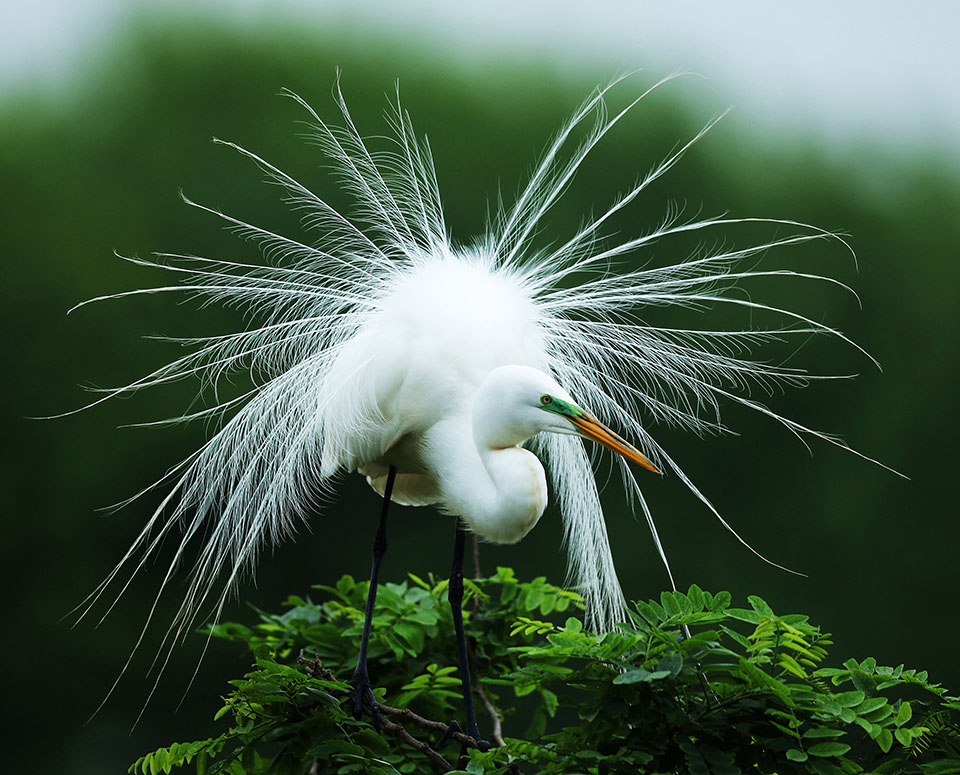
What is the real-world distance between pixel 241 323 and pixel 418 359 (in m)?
3.35

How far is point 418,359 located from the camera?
1.97 m

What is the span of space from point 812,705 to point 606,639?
0.94 feet

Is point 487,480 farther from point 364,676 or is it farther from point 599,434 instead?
point 364,676

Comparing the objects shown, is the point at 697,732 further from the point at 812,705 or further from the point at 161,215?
the point at 161,215

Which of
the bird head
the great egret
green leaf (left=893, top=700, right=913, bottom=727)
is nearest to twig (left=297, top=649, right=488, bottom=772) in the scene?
the great egret

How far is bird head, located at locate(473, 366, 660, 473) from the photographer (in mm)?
1637

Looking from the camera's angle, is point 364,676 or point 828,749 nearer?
point 828,749

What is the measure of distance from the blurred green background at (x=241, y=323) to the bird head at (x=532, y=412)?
350 cm

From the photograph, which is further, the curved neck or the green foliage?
the curved neck

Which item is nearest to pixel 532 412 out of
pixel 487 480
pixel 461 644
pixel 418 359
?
pixel 487 480

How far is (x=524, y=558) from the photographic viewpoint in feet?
18.0

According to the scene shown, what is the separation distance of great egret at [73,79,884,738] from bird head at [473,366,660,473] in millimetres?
102

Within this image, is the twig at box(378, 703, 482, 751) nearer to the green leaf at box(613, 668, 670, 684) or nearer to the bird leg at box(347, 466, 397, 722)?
the bird leg at box(347, 466, 397, 722)

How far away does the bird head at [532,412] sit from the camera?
1637mm
